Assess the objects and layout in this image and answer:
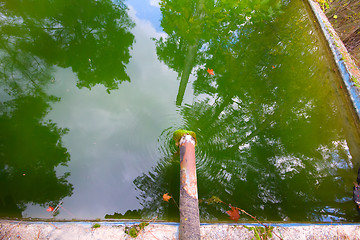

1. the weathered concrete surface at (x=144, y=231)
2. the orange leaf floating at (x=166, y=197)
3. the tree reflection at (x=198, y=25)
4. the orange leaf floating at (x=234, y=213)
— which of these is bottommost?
the weathered concrete surface at (x=144, y=231)

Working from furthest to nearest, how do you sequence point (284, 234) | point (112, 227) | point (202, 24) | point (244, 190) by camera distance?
point (202, 24), point (244, 190), point (284, 234), point (112, 227)

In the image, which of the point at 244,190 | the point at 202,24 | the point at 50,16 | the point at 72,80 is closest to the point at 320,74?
the point at 202,24

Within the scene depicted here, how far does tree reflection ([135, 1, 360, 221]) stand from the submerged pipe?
568mm

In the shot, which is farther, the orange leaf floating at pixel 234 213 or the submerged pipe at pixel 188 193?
the orange leaf floating at pixel 234 213

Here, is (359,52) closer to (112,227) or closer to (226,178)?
(226,178)

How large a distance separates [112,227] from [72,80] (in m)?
2.60

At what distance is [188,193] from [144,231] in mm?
535

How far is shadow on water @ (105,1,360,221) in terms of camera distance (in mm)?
2396

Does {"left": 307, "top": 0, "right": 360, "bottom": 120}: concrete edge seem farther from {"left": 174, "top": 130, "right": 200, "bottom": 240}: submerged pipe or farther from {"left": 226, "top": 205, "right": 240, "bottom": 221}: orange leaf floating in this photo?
{"left": 174, "top": 130, "right": 200, "bottom": 240}: submerged pipe

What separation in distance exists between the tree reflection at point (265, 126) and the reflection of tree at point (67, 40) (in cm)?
106

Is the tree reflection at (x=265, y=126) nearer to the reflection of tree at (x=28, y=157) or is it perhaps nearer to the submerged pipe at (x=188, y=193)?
the submerged pipe at (x=188, y=193)

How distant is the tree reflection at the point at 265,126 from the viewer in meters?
2.41

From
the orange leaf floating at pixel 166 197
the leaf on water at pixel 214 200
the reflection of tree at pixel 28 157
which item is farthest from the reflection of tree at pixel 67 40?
the leaf on water at pixel 214 200

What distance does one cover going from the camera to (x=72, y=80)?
3.18m
